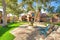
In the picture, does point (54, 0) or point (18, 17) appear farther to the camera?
point (18, 17)

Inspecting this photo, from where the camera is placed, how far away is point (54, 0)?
22.0 metres

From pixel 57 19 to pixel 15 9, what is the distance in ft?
25.3

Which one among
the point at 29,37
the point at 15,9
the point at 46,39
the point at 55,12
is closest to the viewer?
the point at 46,39

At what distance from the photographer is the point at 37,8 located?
2133cm

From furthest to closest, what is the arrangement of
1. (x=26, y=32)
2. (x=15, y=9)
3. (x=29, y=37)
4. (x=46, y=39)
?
(x=15, y=9)
(x=26, y=32)
(x=29, y=37)
(x=46, y=39)

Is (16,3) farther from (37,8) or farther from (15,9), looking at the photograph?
(37,8)

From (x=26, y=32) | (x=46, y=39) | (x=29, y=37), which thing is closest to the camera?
(x=46, y=39)

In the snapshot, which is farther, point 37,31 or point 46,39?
point 37,31

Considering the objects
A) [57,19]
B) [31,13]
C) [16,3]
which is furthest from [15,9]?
[57,19]

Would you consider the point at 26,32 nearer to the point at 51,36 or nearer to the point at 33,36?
the point at 33,36

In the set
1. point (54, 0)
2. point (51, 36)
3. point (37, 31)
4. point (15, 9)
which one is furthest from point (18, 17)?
point (51, 36)

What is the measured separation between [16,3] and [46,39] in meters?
9.83

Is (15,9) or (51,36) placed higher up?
(15,9)

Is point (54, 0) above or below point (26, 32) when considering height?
above
